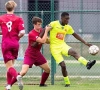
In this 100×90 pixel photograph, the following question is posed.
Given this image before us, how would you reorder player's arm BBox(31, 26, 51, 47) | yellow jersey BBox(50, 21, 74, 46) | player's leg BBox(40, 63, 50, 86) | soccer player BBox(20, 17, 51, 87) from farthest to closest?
yellow jersey BBox(50, 21, 74, 46) < player's leg BBox(40, 63, 50, 86) < soccer player BBox(20, 17, 51, 87) < player's arm BBox(31, 26, 51, 47)

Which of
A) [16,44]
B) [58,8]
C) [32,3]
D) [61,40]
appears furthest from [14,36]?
[32,3]

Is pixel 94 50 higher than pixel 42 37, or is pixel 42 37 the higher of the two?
pixel 42 37

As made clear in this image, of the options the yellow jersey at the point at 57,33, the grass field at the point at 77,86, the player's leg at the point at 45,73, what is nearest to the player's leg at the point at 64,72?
the grass field at the point at 77,86

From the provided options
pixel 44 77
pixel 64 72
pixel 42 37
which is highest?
pixel 42 37

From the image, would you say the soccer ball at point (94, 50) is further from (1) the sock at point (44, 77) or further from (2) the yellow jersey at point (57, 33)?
(1) the sock at point (44, 77)

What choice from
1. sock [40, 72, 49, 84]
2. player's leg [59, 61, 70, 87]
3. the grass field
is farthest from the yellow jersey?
the grass field

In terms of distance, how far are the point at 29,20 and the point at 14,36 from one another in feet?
Result: 20.7

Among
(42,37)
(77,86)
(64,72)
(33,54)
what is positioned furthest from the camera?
(77,86)

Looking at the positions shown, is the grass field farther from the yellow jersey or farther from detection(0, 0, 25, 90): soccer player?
detection(0, 0, 25, 90): soccer player

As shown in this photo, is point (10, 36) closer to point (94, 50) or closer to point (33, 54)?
point (33, 54)

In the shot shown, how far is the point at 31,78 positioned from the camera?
1434 centimetres

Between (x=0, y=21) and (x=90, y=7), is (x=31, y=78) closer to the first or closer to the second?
(x=0, y=21)

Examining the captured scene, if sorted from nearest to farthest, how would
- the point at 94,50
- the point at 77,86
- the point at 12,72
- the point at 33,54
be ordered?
the point at 12,72, the point at 94,50, the point at 33,54, the point at 77,86

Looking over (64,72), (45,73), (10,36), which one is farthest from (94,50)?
(10,36)
